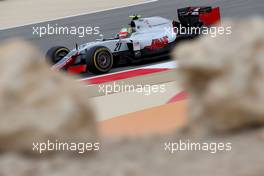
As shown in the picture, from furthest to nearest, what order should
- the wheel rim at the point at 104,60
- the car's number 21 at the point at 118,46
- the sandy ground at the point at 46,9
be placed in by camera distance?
the sandy ground at the point at 46,9 < the car's number 21 at the point at 118,46 < the wheel rim at the point at 104,60

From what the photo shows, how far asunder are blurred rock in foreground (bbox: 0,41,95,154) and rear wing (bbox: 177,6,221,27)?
359 inches

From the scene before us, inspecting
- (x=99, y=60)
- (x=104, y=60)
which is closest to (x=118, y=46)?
(x=104, y=60)

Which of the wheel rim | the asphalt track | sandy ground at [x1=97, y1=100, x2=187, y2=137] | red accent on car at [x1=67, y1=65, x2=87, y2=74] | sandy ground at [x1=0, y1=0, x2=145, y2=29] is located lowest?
sandy ground at [x1=0, y1=0, x2=145, y2=29]

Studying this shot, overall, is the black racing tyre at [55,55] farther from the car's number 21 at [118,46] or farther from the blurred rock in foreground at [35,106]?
the blurred rock in foreground at [35,106]

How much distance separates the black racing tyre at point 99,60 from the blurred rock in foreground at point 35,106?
7.38m

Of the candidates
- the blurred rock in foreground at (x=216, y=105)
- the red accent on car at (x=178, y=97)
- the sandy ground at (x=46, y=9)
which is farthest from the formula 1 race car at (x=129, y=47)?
the sandy ground at (x=46, y=9)

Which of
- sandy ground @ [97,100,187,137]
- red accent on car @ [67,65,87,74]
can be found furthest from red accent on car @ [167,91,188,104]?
red accent on car @ [67,65,87,74]

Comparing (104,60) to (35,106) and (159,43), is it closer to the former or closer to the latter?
(159,43)

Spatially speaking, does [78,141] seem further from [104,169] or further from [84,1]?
[84,1]

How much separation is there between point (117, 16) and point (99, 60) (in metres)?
9.50

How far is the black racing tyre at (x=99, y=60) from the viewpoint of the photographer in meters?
10.7

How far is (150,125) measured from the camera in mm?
6500

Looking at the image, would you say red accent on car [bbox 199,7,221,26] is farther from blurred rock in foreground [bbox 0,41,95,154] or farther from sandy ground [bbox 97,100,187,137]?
blurred rock in foreground [bbox 0,41,95,154]

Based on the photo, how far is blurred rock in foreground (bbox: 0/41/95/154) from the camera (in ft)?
10.2
